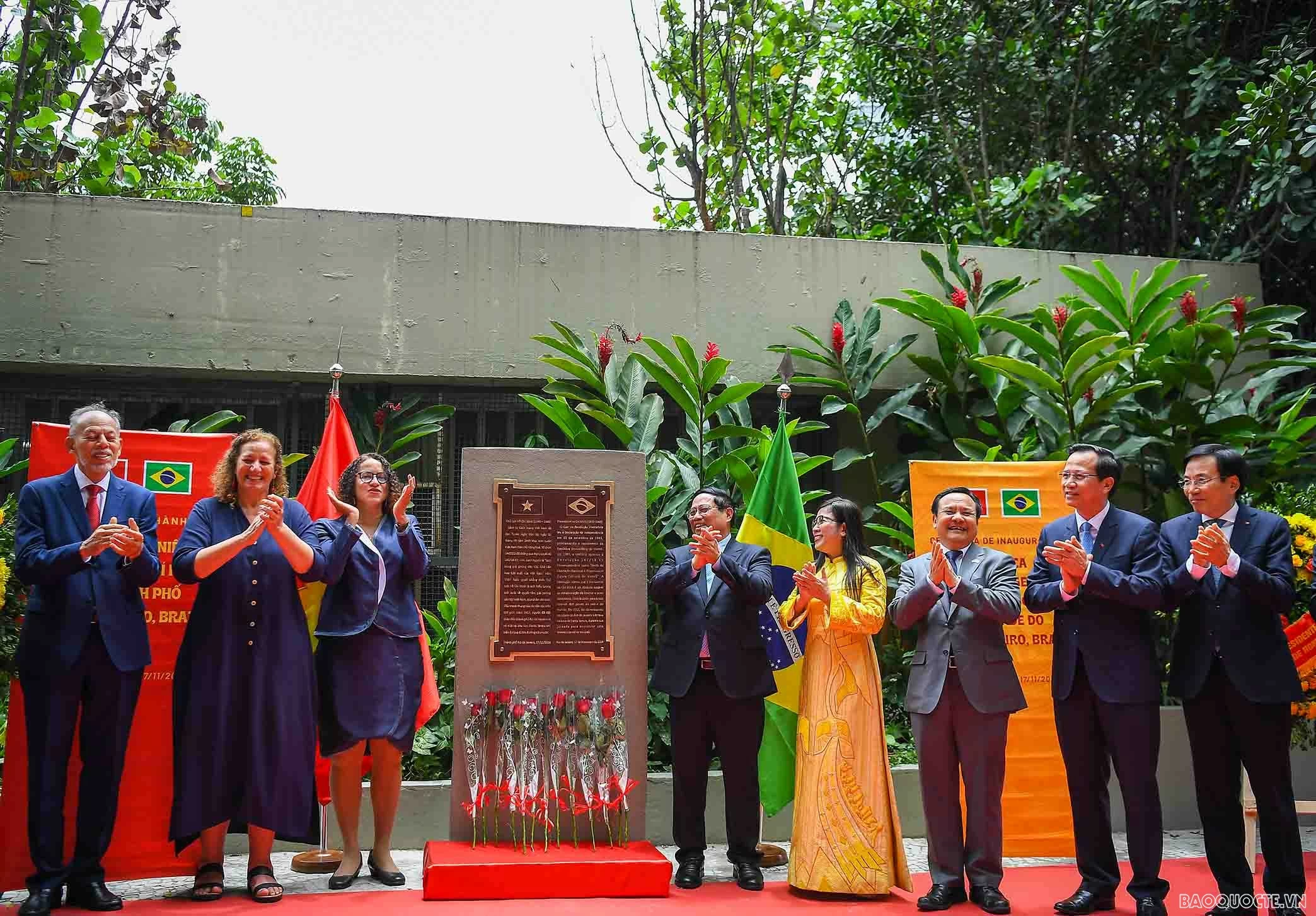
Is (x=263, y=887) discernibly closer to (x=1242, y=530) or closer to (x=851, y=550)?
(x=851, y=550)

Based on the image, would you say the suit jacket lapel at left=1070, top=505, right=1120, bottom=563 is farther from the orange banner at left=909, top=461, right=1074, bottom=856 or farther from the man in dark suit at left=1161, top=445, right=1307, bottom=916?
the orange banner at left=909, top=461, right=1074, bottom=856

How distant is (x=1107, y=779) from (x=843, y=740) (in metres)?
0.96

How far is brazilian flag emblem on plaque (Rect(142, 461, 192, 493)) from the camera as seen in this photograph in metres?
4.55

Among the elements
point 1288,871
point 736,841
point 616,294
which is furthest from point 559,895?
point 616,294

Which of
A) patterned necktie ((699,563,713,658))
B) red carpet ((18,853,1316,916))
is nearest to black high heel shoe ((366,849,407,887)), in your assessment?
red carpet ((18,853,1316,916))

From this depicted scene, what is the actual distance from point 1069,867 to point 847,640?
1.51m

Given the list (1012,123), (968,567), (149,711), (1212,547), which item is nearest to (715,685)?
(968,567)

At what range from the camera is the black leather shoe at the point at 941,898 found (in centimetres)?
396

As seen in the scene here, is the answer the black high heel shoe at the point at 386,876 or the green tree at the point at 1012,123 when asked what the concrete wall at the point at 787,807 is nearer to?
the black high heel shoe at the point at 386,876

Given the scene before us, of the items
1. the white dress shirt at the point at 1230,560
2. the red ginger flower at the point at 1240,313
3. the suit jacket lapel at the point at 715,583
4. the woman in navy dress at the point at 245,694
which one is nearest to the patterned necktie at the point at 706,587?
the suit jacket lapel at the point at 715,583

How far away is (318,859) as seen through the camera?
459 cm

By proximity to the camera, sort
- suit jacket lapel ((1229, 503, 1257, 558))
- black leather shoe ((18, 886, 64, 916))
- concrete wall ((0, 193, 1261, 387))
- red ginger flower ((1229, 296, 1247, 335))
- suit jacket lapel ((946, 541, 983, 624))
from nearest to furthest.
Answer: black leather shoe ((18, 886, 64, 916)) < suit jacket lapel ((1229, 503, 1257, 558)) < suit jacket lapel ((946, 541, 983, 624)) < concrete wall ((0, 193, 1261, 387)) < red ginger flower ((1229, 296, 1247, 335))

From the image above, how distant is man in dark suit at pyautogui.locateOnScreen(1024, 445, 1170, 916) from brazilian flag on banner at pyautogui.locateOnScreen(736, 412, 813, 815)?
1020mm

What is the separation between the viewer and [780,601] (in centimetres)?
480
